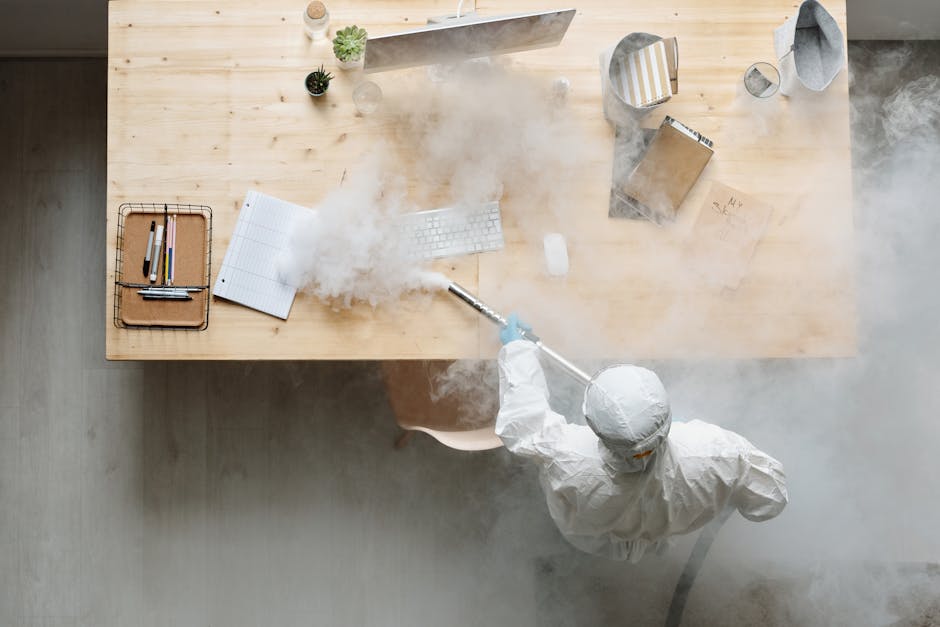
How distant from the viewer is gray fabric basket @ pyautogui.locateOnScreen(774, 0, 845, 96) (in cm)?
181

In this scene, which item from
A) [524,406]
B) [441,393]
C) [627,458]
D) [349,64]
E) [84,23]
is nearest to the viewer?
[627,458]

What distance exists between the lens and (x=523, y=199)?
186 cm

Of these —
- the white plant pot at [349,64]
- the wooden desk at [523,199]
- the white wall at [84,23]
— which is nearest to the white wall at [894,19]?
the white wall at [84,23]

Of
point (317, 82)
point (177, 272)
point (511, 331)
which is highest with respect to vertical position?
point (317, 82)

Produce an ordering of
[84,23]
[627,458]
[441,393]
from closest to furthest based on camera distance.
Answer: [627,458], [441,393], [84,23]

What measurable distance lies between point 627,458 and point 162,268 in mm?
1200

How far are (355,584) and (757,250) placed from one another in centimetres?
161

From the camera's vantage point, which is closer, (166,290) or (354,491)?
(166,290)

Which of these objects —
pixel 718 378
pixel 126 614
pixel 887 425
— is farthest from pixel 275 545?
pixel 887 425

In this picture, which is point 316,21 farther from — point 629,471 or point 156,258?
point 629,471

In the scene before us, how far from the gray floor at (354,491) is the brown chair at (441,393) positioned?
0.46 metres

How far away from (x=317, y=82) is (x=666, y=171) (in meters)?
0.91

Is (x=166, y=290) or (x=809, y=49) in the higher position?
(x=809, y=49)

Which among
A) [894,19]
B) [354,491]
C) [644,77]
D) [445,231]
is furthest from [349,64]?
[894,19]
